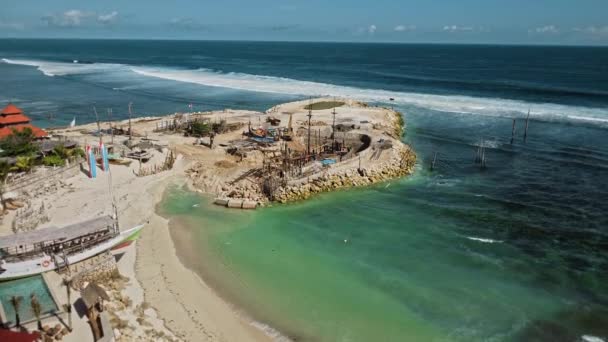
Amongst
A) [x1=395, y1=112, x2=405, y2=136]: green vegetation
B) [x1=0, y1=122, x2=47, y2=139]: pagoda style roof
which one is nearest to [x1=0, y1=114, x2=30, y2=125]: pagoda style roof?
[x1=0, y1=122, x2=47, y2=139]: pagoda style roof

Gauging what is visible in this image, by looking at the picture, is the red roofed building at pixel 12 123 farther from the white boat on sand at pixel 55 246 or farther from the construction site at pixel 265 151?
the white boat on sand at pixel 55 246

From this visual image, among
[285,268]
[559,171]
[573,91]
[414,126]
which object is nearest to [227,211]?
[285,268]

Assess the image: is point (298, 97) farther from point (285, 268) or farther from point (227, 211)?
point (285, 268)

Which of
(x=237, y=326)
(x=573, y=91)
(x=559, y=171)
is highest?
(x=573, y=91)

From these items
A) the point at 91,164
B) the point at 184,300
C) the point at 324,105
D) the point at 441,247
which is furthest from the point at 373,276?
the point at 324,105


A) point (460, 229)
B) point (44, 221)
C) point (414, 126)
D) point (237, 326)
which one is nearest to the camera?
point (237, 326)

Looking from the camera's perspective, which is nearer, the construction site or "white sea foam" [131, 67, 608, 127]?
the construction site

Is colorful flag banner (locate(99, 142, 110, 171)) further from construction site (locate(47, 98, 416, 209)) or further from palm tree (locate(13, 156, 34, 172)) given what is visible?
palm tree (locate(13, 156, 34, 172))
